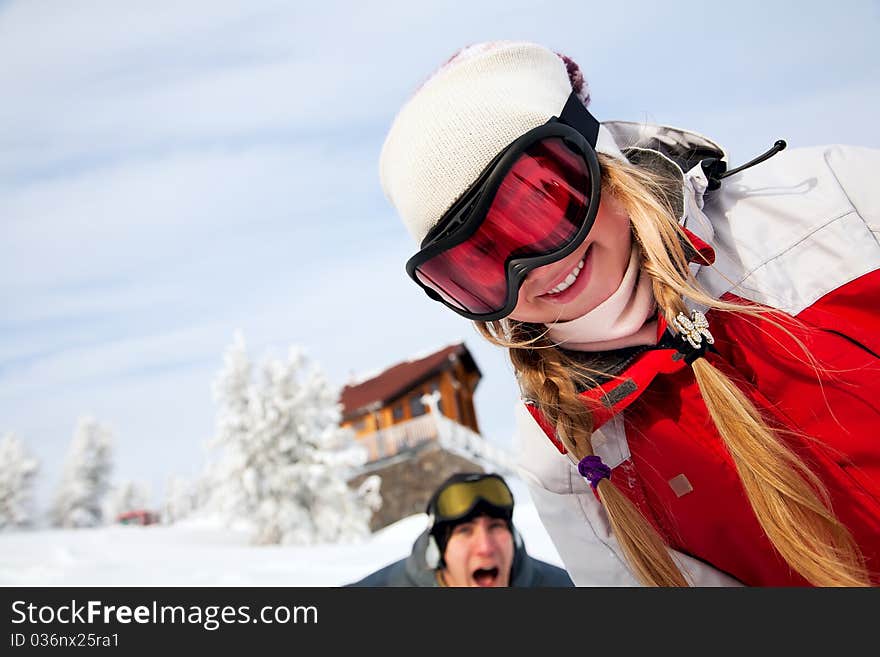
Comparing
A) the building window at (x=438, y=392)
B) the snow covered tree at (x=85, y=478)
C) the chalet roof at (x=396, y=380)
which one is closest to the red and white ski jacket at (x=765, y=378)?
the chalet roof at (x=396, y=380)

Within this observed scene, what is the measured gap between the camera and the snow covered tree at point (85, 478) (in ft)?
140

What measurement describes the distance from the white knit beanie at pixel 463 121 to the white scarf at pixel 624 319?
315 millimetres

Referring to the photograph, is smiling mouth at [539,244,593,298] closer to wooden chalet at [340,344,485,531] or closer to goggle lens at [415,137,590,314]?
goggle lens at [415,137,590,314]

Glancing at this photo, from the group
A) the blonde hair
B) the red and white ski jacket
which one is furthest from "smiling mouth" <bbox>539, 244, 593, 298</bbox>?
the red and white ski jacket

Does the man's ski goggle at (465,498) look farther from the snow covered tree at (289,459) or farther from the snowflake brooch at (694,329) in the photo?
the snow covered tree at (289,459)

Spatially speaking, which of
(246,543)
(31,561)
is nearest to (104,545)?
(31,561)

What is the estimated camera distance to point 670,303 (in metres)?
1.41

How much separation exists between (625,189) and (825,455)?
70cm

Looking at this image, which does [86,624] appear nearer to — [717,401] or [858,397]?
[717,401]

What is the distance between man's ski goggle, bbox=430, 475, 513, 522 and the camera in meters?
4.34

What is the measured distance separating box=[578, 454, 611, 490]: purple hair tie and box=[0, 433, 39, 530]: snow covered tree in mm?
45375

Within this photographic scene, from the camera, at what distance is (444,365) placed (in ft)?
82.2

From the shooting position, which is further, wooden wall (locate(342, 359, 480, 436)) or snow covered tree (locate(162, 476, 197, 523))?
snow covered tree (locate(162, 476, 197, 523))

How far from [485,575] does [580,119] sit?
11.3 feet
